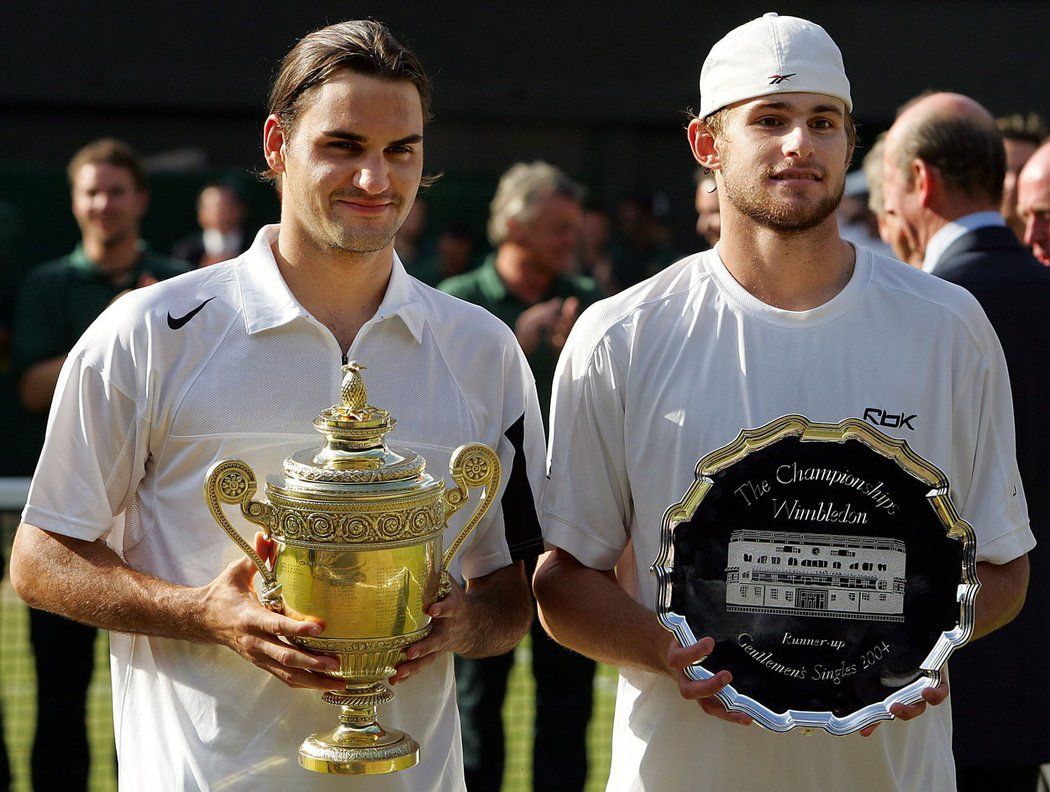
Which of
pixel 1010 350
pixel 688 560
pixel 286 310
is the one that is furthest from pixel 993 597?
pixel 286 310

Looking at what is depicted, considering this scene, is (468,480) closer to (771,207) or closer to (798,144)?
(771,207)

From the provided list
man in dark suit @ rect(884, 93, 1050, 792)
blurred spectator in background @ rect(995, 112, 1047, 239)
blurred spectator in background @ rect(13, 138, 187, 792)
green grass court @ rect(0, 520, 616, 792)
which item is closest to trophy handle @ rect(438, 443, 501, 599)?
man in dark suit @ rect(884, 93, 1050, 792)

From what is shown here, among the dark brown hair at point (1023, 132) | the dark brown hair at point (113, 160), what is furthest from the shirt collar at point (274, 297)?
the dark brown hair at point (1023, 132)

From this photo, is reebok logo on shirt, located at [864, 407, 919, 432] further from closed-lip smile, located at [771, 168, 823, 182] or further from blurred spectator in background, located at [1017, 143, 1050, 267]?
blurred spectator in background, located at [1017, 143, 1050, 267]

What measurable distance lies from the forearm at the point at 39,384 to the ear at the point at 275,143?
2815mm

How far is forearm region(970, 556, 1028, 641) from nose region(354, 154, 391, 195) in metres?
1.45

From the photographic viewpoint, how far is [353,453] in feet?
8.79

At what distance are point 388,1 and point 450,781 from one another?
14527mm

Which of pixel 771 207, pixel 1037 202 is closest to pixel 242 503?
pixel 771 207

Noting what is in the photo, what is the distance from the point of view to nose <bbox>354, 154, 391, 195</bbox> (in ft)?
9.51

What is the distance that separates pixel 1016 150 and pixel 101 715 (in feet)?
16.3

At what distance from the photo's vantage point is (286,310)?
2.99m

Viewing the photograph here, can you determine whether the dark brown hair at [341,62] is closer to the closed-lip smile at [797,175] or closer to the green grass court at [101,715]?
the closed-lip smile at [797,175]

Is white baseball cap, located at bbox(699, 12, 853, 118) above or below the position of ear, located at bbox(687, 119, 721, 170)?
above
